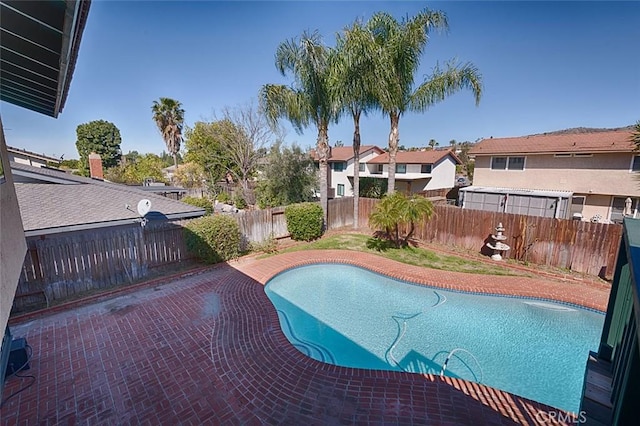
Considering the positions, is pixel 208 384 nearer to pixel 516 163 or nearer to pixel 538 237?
pixel 538 237

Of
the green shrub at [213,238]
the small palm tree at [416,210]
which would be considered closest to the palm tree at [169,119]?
the green shrub at [213,238]

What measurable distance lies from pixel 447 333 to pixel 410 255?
4.99 m

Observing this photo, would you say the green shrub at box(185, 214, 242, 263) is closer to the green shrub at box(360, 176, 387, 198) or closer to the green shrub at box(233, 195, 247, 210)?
the green shrub at box(233, 195, 247, 210)

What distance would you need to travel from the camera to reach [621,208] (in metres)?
15.8

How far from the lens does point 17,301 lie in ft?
23.2

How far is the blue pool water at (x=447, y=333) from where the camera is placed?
18.7ft

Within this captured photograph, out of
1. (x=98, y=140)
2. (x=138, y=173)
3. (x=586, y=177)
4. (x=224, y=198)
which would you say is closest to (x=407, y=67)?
(x=586, y=177)

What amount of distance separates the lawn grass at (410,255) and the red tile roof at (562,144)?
463 inches

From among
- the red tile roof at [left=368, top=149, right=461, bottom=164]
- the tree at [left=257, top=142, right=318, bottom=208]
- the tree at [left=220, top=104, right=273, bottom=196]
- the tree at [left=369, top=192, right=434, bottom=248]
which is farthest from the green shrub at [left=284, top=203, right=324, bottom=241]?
the red tile roof at [left=368, top=149, right=461, bottom=164]

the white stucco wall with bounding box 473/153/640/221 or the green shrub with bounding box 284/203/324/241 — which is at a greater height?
the white stucco wall with bounding box 473/153/640/221

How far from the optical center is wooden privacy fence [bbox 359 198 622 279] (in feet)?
29.9

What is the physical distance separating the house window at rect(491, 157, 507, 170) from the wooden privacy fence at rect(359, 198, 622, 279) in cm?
1003

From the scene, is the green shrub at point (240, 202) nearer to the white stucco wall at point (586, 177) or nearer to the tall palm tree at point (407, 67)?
the tall palm tree at point (407, 67)

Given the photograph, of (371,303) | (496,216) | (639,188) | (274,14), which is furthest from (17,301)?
(639,188)
